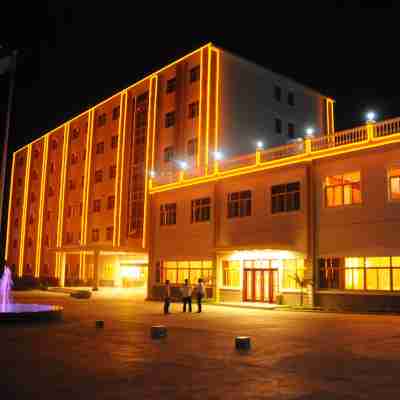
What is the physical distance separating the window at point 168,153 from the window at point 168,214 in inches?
375

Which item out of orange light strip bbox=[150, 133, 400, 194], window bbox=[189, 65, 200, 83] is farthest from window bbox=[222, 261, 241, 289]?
window bbox=[189, 65, 200, 83]

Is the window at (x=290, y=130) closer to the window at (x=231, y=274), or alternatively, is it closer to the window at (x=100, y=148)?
the window at (x=231, y=274)

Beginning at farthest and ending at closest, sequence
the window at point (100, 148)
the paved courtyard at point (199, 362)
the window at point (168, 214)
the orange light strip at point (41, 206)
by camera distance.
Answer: the orange light strip at point (41, 206) → the window at point (100, 148) → the window at point (168, 214) → the paved courtyard at point (199, 362)

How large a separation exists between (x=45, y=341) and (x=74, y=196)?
157 feet

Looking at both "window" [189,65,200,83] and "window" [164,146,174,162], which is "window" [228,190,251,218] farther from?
"window" [189,65,200,83]

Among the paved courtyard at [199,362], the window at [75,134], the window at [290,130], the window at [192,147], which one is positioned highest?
the window at [75,134]

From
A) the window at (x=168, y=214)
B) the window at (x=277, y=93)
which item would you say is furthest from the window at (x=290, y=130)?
the window at (x=168, y=214)

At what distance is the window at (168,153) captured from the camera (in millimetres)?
46069

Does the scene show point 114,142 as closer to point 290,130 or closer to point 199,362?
point 290,130

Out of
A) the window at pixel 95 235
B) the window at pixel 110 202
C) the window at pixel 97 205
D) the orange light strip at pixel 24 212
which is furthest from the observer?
the orange light strip at pixel 24 212

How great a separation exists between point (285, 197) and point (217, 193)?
210 inches

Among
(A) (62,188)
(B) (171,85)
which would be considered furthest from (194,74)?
(A) (62,188)

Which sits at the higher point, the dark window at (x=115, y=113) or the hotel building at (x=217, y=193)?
the dark window at (x=115, y=113)

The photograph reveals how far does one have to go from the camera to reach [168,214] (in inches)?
1457
